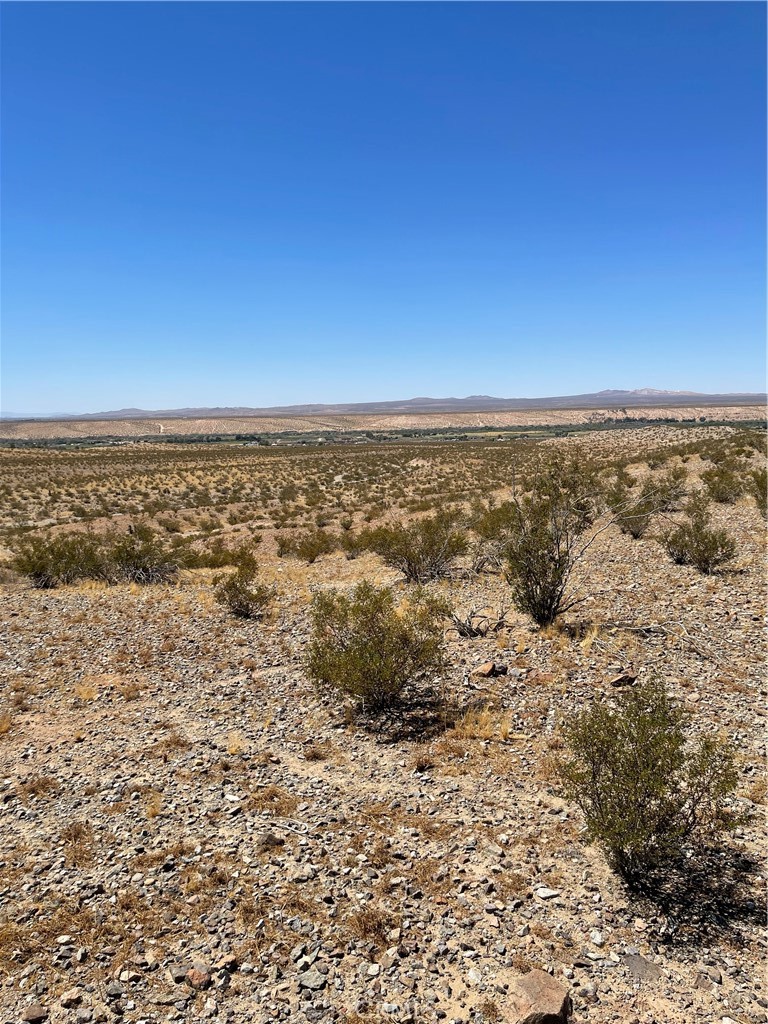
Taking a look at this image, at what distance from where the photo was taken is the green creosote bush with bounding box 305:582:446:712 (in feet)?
30.1

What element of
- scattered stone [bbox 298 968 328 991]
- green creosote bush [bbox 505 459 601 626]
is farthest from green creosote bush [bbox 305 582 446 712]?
scattered stone [bbox 298 968 328 991]

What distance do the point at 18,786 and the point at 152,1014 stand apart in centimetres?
451

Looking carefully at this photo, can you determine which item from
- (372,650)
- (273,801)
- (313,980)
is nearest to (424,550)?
(372,650)

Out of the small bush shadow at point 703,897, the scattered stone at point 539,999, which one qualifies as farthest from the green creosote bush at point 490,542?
the scattered stone at point 539,999

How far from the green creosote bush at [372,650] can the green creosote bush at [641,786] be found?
3.79m

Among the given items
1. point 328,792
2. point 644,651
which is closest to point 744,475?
point 644,651

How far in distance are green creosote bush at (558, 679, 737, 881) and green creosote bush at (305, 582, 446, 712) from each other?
149 inches

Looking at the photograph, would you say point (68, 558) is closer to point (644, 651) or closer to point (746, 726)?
point (644, 651)

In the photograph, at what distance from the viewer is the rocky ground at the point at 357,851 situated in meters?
4.52

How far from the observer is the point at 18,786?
767cm

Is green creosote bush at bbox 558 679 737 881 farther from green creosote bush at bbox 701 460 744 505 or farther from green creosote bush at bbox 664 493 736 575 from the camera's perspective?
green creosote bush at bbox 701 460 744 505

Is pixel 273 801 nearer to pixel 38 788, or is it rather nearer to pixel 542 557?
pixel 38 788

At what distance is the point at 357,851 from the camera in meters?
6.05

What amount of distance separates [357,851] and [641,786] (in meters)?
2.97
